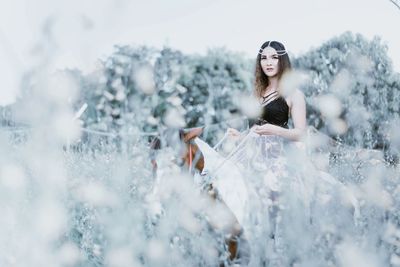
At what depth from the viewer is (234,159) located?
3.53 meters

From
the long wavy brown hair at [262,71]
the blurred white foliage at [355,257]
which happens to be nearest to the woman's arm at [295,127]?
the long wavy brown hair at [262,71]

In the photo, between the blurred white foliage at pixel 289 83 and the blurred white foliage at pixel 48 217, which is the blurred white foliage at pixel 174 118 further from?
the blurred white foliage at pixel 289 83

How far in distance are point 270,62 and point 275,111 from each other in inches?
12.0

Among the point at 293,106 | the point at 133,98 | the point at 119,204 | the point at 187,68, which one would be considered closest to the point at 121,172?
the point at 119,204

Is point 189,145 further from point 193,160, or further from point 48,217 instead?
point 48,217

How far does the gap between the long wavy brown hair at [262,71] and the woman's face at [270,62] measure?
0.07 ft

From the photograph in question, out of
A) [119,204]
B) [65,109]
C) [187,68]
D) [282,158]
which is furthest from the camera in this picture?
[187,68]

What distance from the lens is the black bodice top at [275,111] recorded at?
350cm

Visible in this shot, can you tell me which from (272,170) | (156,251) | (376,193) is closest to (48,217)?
(156,251)

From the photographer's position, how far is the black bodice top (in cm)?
350

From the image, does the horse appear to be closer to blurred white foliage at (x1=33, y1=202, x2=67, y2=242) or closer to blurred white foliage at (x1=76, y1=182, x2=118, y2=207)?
blurred white foliage at (x1=76, y1=182, x2=118, y2=207)

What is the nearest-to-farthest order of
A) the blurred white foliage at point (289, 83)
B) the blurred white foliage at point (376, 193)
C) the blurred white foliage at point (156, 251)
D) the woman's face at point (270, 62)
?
the blurred white foliage at point (156, 251), the blurred white foliage at point (376, 193), the blurred white foliage at point (289, 83), the woman's face at point (270, 62)

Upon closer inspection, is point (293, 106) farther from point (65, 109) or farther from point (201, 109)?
point (65, 109)

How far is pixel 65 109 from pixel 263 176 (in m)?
1.81
